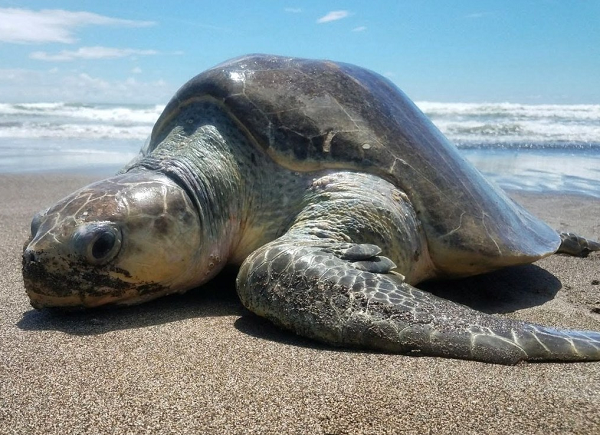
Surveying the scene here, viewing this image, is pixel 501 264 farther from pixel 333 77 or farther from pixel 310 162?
pixel 333 77

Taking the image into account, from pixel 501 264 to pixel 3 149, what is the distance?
38.0 ft

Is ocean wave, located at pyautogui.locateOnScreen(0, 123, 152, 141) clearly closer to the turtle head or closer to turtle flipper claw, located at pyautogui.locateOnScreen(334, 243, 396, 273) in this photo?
the turtle head

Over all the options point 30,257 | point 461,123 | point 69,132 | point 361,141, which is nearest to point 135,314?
point 30,257

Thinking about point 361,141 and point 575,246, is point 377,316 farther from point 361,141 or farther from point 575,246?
point 575,246

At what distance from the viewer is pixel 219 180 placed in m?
2.95

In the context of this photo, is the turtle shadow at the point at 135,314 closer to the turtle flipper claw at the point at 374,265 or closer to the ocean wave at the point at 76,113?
the turtle flipper claw at the point at 374,265

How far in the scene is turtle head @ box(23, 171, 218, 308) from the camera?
2.38 m

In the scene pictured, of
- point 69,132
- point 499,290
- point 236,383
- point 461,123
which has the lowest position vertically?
point 499,290

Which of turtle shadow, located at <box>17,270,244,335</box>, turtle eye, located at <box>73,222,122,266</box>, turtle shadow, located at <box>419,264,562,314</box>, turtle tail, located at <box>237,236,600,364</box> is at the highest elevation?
turtle eye, located at <box>73,222,122,266</box>

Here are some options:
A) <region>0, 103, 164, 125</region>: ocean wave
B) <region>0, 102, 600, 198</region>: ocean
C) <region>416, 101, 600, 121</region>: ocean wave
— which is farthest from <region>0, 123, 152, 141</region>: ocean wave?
<region>416, 101, 600, 121</region>: ocean wave

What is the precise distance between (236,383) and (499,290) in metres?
2.07

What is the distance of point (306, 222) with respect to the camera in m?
2.79

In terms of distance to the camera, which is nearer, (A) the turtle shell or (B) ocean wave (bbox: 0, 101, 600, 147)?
(A) the turtle shell

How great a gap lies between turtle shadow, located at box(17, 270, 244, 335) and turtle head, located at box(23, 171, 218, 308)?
0.06 meters
